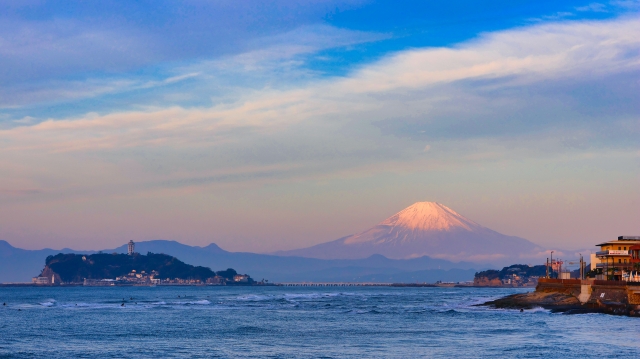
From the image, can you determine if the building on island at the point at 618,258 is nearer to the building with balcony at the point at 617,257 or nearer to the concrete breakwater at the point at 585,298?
the building with balcony at the point at 617,257

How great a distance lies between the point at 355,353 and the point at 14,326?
41.5 metres

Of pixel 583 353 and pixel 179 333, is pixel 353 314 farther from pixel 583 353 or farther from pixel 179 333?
pixel 583 353

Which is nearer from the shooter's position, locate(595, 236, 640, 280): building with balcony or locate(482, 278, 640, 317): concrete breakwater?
locate(482, 278, 640, 317): concrete breakwater

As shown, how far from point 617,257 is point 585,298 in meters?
26.8

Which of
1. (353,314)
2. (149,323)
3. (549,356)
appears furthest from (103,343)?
(353,314)

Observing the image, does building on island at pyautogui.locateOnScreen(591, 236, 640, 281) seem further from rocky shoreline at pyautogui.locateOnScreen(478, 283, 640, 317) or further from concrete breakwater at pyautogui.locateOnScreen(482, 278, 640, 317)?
rocky shoreline at pyautogui.locateOnScreen(478, 283, 640, 317)

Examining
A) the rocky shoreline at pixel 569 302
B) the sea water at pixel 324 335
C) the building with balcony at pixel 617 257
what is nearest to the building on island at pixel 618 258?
the building with balcony at pixel 617 257

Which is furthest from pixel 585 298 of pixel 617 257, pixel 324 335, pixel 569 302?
pixel 324 335

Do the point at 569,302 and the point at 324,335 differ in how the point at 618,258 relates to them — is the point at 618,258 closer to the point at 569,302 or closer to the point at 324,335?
the point at 569,302

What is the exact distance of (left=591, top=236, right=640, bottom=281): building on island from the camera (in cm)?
10919

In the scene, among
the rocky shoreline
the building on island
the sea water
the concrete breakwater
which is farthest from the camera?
the building on island

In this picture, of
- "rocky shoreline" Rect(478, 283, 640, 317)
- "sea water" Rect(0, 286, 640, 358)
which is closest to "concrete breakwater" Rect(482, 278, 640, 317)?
"rocky shoreline" Rect(478, 283, 640, 317)

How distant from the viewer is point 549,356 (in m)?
47.5

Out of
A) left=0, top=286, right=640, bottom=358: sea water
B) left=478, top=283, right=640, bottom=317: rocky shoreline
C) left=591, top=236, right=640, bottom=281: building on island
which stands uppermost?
left=591, top=236, right=640, bottom=281: building on island
